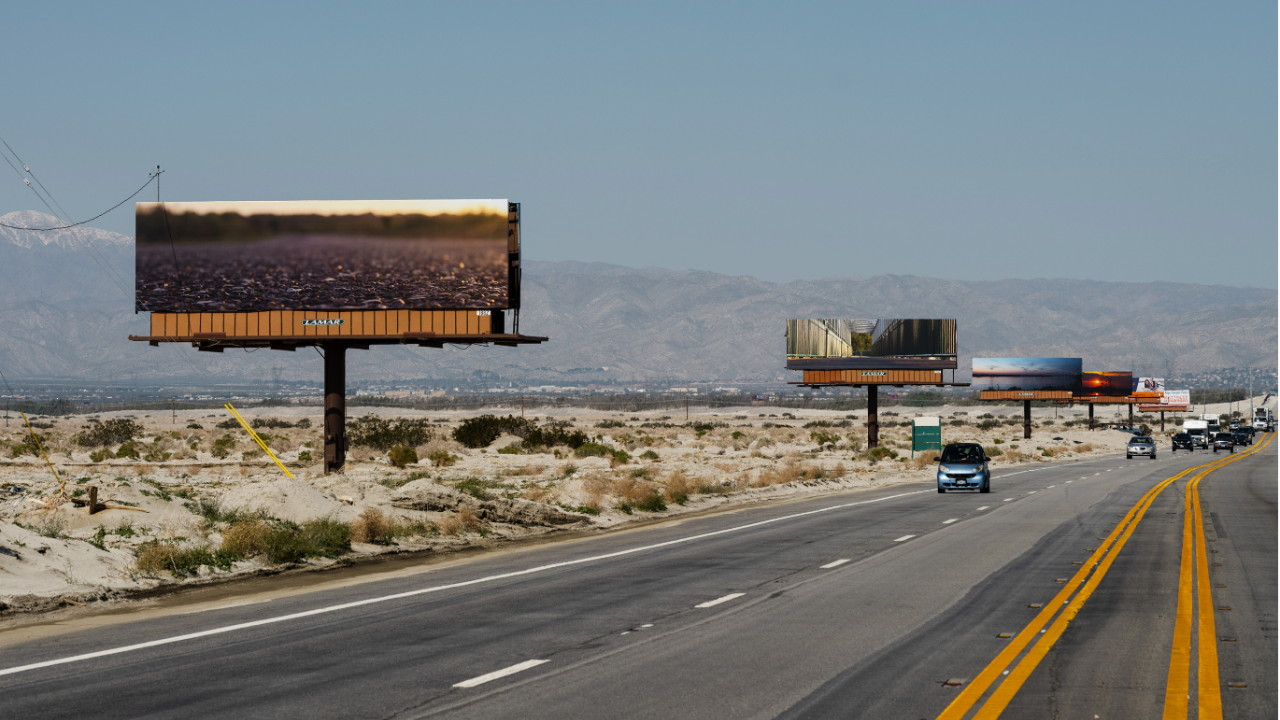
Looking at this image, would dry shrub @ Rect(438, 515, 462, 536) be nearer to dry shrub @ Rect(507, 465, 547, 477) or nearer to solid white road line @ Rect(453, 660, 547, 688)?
solid white road line @ Rect(453, 660, 547, 688)

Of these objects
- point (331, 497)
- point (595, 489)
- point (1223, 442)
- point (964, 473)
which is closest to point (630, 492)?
point (595, 489)

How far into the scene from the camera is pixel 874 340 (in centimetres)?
8162

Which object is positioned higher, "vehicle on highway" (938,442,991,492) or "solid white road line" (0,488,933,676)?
"solid white road line" (0,488,933,676)

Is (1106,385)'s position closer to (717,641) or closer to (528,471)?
(528,471)

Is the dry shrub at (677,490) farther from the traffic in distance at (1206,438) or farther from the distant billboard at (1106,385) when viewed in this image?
the distant billboard at (1106,385)

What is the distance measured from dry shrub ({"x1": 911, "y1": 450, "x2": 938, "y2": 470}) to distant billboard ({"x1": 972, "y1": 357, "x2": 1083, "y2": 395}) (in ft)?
172

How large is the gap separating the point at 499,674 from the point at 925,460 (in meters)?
59.8

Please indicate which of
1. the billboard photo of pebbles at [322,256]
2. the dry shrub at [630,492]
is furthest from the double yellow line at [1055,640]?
the billboard photo of pebbles at [322,256]

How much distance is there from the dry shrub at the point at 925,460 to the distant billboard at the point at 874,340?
1031 centimetres

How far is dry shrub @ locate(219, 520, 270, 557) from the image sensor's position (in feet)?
61.9

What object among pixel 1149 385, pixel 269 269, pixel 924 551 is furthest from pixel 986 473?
pixel 1149 385

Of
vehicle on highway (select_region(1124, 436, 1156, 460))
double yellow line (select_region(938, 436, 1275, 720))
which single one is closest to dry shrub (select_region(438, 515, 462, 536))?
double yellow line (select_region(938, 436, 1275, 720))

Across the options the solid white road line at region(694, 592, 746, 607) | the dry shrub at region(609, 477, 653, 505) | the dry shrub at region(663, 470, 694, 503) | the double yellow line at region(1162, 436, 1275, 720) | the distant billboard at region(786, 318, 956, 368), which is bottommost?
the dry shrub at region(663, 470, 694, 503)

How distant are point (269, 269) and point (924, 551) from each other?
88.5ft
